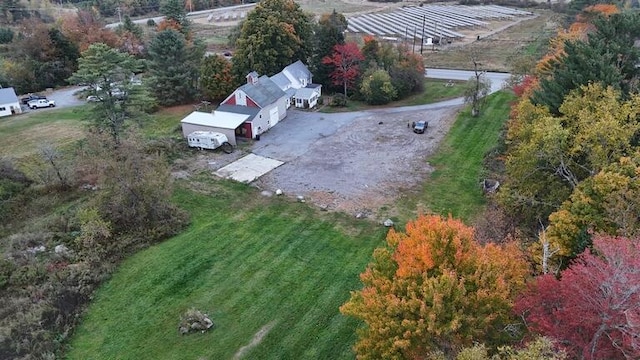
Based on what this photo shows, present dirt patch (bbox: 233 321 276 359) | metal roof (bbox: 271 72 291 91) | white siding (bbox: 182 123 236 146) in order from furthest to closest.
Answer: metal roof (bbox: 271 72 291 91)
white siding (bbox: 182 123 236 146)
dirt patch (bbox: 233 321 276 359)

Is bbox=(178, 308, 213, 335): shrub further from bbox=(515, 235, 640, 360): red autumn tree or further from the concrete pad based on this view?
the concrete pad

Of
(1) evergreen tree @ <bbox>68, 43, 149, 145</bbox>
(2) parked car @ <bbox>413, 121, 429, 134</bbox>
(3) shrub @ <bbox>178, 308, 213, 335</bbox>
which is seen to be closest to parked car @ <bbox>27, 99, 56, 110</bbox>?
(1) evergreen tree @ <bbox>68, 43, 149, 145</bbox>

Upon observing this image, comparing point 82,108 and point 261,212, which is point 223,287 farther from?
point 82,108

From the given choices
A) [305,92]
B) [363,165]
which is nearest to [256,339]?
[363,165]

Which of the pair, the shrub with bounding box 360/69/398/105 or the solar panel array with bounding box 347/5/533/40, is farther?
the solar panel array with bounding box 347/5/533/40

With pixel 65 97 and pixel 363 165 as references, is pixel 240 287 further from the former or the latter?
pixel 65 97

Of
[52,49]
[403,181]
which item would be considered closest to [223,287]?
[403,181]

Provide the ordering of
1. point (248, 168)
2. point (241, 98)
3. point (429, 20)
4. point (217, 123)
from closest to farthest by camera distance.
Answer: point (248, 168)
point (217, 123)
point (241, 98)
point (429, 20)
